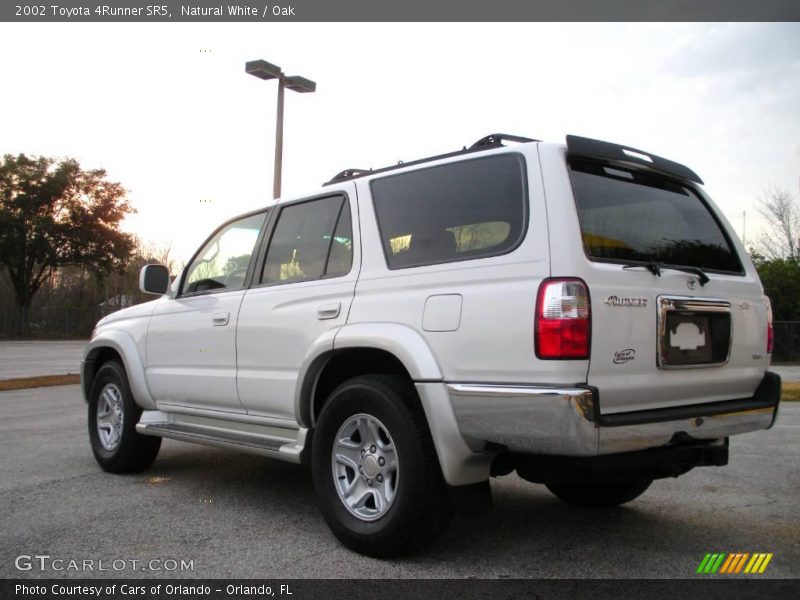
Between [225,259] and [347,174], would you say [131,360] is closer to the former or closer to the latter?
[225,259]

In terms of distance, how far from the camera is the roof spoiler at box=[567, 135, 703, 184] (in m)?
3.54

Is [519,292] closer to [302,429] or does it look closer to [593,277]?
[593,277]

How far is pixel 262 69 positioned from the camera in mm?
13000

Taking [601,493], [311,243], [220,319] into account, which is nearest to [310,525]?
[220,319]

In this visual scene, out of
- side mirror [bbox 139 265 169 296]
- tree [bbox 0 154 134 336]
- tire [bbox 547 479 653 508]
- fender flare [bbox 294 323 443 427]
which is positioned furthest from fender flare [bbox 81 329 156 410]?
tree [bbox 0 154 134 336]

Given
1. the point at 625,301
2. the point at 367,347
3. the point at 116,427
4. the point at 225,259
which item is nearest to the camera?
the point at 625,301

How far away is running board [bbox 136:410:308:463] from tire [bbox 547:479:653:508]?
156 centimetres

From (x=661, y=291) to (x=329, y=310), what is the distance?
1.75 metres

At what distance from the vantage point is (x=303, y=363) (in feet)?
13.6

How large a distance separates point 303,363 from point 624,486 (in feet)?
6.87

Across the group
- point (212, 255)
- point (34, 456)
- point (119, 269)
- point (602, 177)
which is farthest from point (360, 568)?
point (119, 269)

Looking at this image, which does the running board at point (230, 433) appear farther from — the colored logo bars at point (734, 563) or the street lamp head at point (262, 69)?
the street lamp head at point (262, 69)

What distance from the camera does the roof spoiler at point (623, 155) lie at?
354 centimetres

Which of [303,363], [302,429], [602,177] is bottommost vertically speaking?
[302,429]
